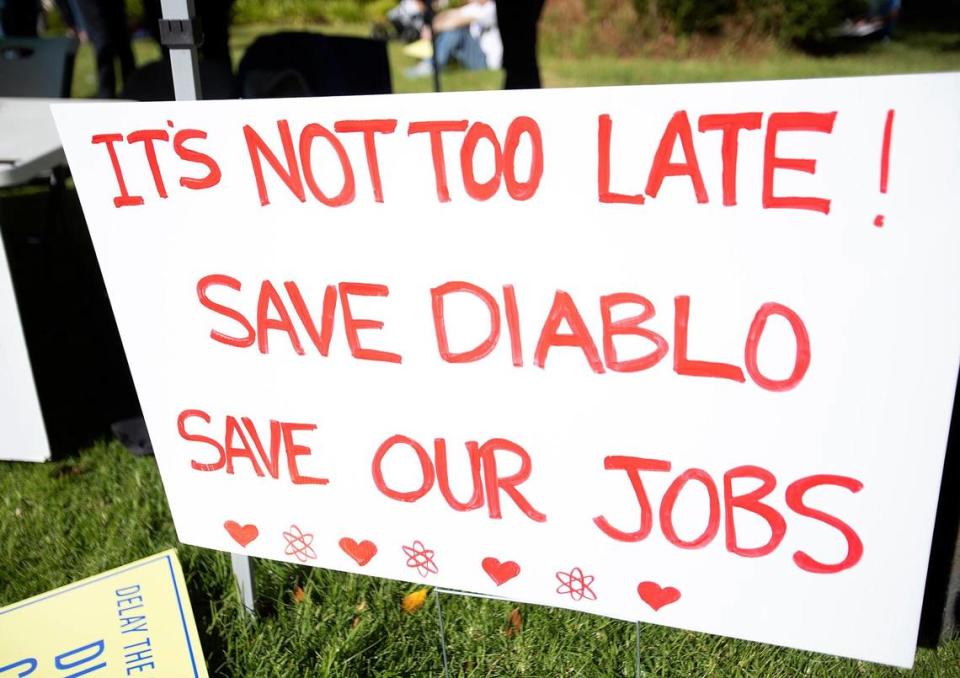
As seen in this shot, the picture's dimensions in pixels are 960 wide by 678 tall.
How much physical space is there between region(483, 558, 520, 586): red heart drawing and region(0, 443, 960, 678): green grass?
0.96 ft

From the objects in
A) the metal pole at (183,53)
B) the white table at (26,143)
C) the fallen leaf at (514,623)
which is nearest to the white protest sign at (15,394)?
Answer: the white table at (26,143)

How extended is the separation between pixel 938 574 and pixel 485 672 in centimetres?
93

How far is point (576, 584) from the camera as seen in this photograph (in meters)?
1.52

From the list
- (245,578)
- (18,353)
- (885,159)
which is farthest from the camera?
(18,353)

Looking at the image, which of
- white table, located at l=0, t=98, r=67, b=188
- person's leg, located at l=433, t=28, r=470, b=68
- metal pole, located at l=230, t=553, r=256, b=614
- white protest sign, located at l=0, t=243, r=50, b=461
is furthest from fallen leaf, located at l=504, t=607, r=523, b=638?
person's leg, located at l=433, t=28, r=470, b=68

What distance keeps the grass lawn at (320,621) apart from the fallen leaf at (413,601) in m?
0.02

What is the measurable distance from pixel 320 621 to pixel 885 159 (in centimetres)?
145

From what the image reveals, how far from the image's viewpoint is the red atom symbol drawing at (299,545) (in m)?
1.68

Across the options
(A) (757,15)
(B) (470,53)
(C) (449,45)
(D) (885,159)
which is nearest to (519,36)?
(D) (885,159)

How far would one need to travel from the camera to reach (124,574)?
184 centimetres

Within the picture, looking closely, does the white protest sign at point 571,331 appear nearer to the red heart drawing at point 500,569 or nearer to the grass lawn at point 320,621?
the red heart drawing at point 500,569

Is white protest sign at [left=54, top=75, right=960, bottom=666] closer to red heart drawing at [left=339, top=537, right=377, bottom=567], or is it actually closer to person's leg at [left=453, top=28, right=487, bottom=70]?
red heart drawing at [left=339, top=537, right=377, bottom=567]

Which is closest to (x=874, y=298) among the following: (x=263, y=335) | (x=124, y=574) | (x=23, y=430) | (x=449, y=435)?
(x=449, y=435)

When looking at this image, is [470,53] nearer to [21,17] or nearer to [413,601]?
[21,17]
